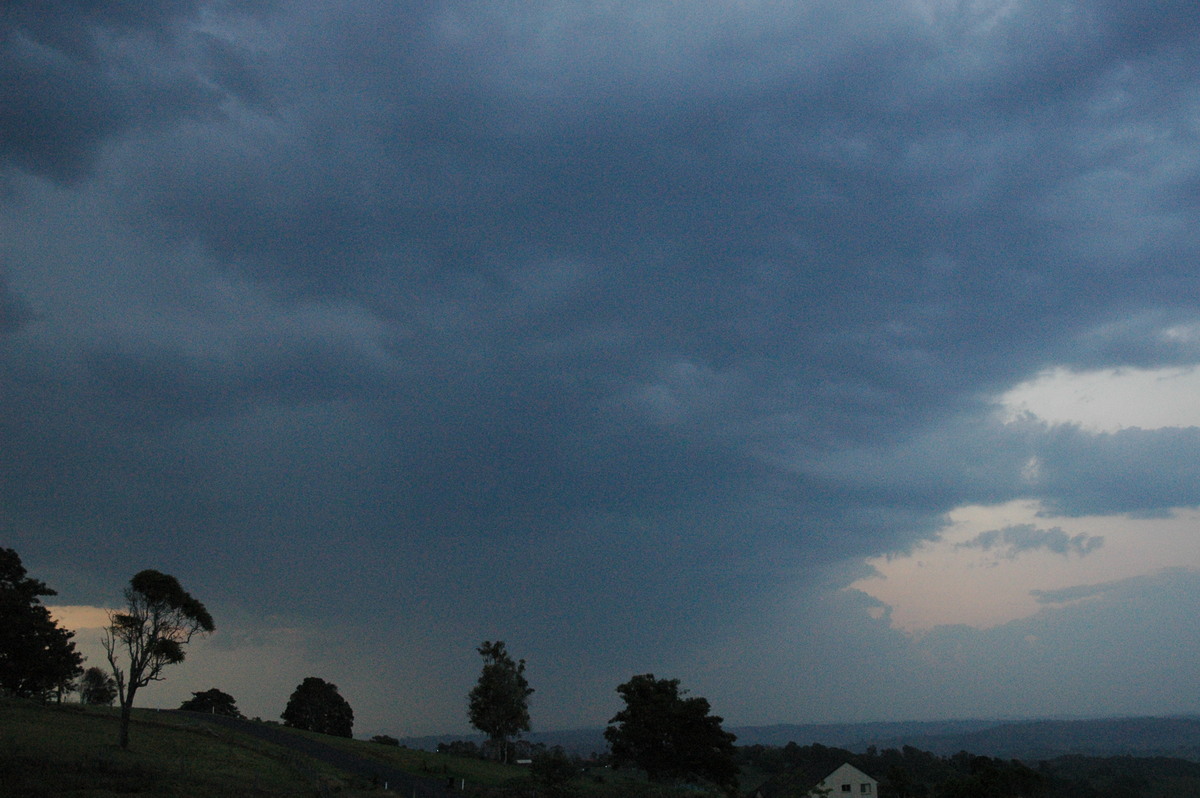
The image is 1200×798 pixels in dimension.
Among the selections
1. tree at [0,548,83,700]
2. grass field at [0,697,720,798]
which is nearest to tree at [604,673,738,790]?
grass field at [0,697,720,798]

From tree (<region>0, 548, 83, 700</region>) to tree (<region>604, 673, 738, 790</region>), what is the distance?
51.5 meters

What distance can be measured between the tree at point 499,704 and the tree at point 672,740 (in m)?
25.2

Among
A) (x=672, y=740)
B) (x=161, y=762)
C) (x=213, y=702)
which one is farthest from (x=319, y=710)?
(x=161, y=762)

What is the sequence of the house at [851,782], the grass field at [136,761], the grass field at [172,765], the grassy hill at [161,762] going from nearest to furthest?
the grass field at [136,761], the grassy hill at [161,762], the grass field at [172,765], the house at [851,782]

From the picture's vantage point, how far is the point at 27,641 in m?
68.8

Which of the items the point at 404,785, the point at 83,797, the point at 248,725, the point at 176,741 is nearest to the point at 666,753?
the point at 404,785

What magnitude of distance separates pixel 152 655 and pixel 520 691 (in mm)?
50679

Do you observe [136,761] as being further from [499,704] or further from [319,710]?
[319,710]

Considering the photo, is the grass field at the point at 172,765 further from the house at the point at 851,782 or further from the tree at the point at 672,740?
the house at the point at 851,782

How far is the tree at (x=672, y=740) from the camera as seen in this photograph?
70000 mm

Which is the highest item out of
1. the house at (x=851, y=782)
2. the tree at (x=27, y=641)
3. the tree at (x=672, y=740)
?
the tree at (x=27, y=641)

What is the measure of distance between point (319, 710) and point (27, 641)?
6191cm

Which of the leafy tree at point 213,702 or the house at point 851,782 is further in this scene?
the leafy tree at point 213,702

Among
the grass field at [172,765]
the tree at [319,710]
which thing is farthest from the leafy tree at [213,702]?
the grass field at [172,765]
